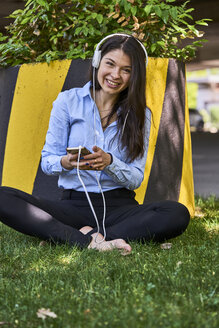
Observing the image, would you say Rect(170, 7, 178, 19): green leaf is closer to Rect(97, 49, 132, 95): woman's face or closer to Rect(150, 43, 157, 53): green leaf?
Rect(150, 43, 157, 53): green leaf

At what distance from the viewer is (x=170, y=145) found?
4379 millimetres

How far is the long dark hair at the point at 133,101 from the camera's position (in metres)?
3.38

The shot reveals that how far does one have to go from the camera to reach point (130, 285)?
7.49ft

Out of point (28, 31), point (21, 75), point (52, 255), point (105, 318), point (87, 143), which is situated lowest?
point (52, 255)

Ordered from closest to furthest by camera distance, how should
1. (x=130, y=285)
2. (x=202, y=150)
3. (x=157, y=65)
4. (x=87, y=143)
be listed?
(x=130, y=285), (x=87, y=143), (x=157, y=65), (x=202, y=150)

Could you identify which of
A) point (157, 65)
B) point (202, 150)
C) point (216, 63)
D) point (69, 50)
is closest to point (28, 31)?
point (69, 50)

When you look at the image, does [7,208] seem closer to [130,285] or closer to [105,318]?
[130,285]

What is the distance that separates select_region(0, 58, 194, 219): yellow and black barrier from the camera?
4281mm

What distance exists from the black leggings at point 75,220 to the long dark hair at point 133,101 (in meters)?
0.39

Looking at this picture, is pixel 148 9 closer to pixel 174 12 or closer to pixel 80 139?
pixel 174 12

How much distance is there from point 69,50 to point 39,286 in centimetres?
260

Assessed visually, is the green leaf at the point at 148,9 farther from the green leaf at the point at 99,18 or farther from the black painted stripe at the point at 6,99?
the black painted stripe at the point at 6,99

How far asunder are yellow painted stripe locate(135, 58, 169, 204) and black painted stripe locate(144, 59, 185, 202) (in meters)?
0.03

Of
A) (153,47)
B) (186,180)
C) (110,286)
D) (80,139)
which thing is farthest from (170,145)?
(110,286)
